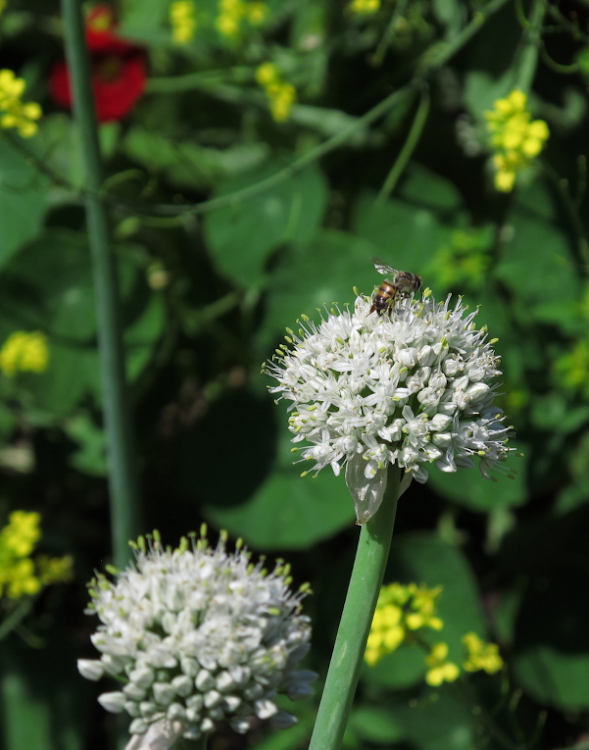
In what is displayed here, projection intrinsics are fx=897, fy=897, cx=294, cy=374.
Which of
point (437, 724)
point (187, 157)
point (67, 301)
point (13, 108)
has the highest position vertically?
point (187, 157)

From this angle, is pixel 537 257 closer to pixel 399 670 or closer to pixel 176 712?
pixel 399 670

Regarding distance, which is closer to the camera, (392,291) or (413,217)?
(392,291)

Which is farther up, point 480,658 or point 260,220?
point 260,220

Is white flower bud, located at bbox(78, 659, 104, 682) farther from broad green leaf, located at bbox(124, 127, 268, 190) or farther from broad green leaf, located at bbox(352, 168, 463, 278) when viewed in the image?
broad green leaf, located at bbox(124, 127, 268, 190)

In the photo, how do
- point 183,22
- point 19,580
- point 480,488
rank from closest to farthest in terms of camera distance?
point 19,580, point 480,488, point 183,22

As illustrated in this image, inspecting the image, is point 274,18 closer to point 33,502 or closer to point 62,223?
point 62,223

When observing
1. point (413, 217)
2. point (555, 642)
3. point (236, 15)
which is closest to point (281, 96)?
point (236, 15)

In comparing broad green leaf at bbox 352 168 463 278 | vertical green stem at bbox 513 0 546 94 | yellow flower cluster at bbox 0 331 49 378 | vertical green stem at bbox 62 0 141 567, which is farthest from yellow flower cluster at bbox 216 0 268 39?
yellow flower cluster at bbox 0 331 49 378
